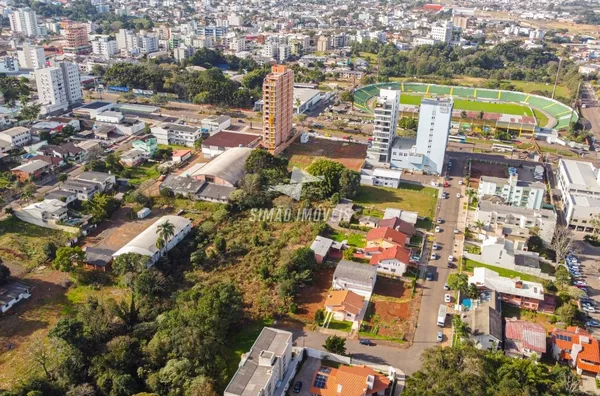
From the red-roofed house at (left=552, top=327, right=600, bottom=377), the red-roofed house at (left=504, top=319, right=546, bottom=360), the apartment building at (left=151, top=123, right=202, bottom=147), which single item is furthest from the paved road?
the apartment building at (left=151, top=123, right=202, bottom=147)

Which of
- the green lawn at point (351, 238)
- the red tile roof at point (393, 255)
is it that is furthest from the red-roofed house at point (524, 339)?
the green lawn at point (351, 238)

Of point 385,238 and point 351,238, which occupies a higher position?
point 385,238

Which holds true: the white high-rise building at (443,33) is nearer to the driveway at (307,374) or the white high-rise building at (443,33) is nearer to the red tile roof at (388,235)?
the red tile roof at (388,235)

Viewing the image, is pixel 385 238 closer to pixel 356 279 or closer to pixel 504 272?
pixel 356 279

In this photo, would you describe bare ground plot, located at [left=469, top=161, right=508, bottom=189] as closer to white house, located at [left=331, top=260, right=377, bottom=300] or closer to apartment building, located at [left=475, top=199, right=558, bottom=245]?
apartment building, located at [left=475, top=199, right=558, bottom=245]

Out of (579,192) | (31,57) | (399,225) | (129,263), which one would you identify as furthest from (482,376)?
(31,57)
